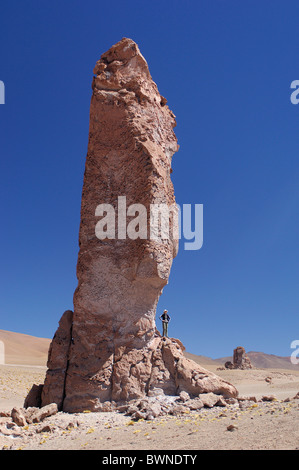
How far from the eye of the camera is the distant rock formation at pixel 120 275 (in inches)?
324

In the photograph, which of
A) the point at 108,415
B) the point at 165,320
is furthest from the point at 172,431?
the point at 165,320

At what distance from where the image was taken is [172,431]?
6.00m

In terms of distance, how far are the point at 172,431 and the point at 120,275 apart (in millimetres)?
3818

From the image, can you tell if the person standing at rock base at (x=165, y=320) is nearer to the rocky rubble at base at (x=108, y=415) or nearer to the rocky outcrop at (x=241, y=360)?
the rocky rubble at base at (x=108, y=415)

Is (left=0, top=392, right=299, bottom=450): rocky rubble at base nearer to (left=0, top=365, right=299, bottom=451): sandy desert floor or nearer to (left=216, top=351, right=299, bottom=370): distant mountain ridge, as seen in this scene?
(left=0, top=365, right=299, bottom=451): sandy desert floor

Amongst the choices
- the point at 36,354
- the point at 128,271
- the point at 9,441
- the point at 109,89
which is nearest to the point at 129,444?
the point at 9,441

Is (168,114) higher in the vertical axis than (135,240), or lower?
higher

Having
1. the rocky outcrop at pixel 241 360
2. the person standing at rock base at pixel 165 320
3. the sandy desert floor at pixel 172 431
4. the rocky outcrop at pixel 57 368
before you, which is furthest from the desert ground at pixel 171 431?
the rocky outcrop at pixel 241 360

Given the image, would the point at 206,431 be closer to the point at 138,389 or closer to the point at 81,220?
the point at 138,389

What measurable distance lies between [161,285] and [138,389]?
2.41 m

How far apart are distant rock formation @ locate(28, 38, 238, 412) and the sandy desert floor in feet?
2.55

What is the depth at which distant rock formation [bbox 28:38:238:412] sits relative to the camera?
8.24 m

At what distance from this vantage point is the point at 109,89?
33.4 ft

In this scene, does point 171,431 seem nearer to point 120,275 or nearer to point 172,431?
point 172,431
